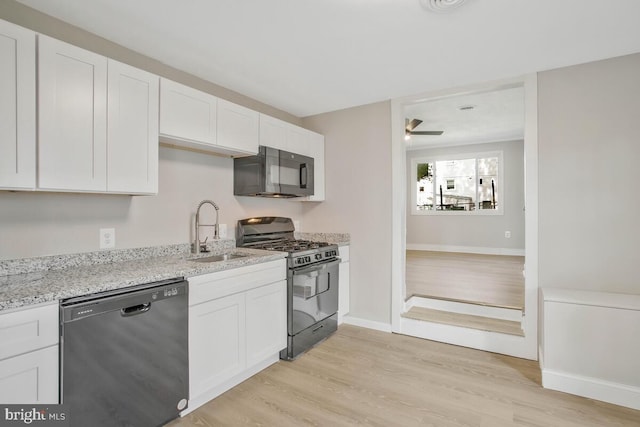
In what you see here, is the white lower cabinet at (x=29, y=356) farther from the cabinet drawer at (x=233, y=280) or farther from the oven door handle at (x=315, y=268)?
the oven door handle at (x=315, y=268)

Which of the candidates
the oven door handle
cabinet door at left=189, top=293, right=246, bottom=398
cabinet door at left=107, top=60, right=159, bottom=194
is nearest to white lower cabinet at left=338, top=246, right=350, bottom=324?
the oven door handle

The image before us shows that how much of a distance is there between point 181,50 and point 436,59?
1.93 meters

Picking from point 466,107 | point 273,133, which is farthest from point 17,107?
point 466,107

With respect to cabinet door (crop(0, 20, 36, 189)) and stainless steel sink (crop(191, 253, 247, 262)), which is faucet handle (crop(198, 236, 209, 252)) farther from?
cabinet door (crop(0, 20, 36, 189))

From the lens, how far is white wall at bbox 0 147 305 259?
178cm

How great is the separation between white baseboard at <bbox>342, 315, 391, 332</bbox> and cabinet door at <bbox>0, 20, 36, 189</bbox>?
296cm

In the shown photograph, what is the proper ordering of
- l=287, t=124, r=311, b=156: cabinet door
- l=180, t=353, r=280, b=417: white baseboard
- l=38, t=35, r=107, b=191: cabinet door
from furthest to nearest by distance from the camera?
l=287, t=124, r=311, b=156: cabinet door
l=180, t=353, r=280, b=417: white baseboard
l=38, t=35, r=107, b=191: cabinet door

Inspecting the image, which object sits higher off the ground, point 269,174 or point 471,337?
point 269,174

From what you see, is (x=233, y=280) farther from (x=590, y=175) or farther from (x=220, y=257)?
(x=590, y=175)

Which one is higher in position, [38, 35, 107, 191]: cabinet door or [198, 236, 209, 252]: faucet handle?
[38, 35, 107, 191]: cabinet door

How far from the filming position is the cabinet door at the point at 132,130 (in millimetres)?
1862

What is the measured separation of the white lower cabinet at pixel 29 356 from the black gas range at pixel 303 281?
5.24ft

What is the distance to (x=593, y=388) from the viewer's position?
2139mm

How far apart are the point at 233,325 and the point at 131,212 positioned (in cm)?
109
